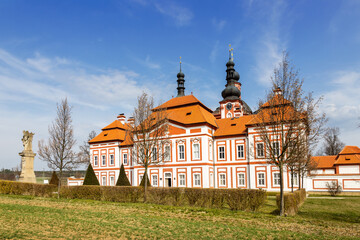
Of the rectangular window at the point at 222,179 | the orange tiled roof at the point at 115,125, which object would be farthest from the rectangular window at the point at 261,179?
the orange tiled roof at the point at 115,125

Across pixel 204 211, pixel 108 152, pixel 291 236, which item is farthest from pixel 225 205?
pixel 108 152

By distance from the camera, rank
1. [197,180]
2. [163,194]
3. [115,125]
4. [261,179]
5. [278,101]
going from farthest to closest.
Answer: [115,125]
[197,180]
[261,179]
[163,194]
[278,101]

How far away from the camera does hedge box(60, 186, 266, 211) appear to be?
16547 millimetres

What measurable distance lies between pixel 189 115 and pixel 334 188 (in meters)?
18.6

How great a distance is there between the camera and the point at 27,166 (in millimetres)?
24734

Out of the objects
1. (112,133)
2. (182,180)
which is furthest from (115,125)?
(182,180)

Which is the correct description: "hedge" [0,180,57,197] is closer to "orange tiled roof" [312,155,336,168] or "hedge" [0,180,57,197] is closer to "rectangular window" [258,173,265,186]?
"rectangular window" [258,173,265,186]

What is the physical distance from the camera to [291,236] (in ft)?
31.5

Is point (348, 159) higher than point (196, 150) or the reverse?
the reverse

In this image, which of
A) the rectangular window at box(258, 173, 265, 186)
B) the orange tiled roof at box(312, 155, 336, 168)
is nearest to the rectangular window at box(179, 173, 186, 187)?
the rectangular window at box(258, 173, 265, 186)

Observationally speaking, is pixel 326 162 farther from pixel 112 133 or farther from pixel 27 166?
pixel 27 166

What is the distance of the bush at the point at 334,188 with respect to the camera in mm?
32531

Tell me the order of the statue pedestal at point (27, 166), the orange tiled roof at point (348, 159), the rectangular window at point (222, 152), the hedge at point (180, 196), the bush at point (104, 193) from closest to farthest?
the hedge at point (180, 196), the bush at point (104, 193), the statue pedestal at point (27, 166), the rectangular window at point (222, 152), the orange tiled roof at point (348, 159)

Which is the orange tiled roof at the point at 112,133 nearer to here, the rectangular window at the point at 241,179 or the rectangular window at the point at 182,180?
the rectangular window at the point at 182,180
